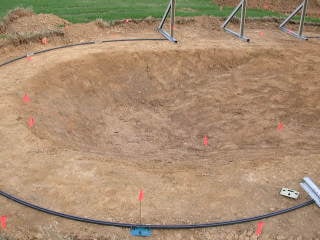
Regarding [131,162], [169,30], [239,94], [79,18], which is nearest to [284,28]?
[169,30]

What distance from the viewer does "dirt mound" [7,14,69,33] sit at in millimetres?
13531

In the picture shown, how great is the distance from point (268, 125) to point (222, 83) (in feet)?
8.06

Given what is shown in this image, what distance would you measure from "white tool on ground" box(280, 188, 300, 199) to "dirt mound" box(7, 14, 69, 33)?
9910 mm

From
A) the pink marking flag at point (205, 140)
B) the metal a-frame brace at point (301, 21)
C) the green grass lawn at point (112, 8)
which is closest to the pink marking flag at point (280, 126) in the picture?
the pink marking flag at point (205, 140)

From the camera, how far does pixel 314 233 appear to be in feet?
19.1

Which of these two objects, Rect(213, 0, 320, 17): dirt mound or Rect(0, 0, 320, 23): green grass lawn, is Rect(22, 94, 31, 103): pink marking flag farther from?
Rect(213, 0, 320, 17): dirt mound

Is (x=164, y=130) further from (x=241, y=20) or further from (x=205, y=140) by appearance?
(x=241, y=20)

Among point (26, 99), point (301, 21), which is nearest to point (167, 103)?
point (26, 99)

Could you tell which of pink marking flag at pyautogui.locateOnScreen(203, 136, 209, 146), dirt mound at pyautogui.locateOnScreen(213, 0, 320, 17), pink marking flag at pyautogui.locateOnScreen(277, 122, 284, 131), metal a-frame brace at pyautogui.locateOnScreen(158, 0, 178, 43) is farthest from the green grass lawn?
pink marking flag at pyautogui.locateOnScreen(277, 122, 284, 131)

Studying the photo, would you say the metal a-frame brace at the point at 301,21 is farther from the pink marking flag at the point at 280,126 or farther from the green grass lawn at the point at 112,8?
the pink marking flag at the point at 280,126

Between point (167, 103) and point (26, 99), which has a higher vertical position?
point (26, 99)

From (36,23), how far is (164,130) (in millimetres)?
6874

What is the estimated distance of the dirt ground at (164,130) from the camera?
20.2 ft

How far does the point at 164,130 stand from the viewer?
10.1m
